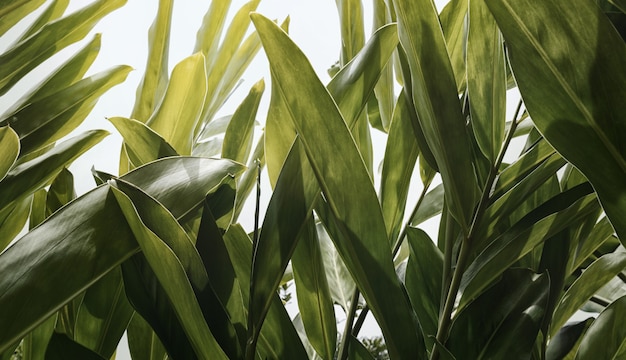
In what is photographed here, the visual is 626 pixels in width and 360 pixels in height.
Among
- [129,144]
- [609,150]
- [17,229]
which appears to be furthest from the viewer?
[17,229]

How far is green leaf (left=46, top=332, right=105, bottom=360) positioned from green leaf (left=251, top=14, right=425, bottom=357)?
0.41 feet

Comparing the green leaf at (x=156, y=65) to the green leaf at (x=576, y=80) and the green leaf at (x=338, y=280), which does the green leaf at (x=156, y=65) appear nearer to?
the green leaf at (x=338, y=280)

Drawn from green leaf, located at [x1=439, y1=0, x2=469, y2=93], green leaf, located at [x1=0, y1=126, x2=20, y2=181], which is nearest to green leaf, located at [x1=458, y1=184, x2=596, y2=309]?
green leaf, located at [x1=439, y1=0, x2=469, y2=93]

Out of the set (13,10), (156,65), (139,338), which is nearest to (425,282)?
(139,338)

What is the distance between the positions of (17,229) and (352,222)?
31 cm

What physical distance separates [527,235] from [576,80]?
10 centimetres

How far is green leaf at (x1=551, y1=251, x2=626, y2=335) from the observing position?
367mm

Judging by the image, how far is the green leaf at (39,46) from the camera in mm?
474

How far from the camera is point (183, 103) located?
38 centimetres

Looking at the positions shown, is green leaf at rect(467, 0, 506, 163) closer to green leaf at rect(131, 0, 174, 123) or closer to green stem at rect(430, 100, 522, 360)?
green stem at rect(430, 100, 522, 360)

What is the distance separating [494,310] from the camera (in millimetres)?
312

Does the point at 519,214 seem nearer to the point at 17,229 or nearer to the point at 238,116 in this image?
the point at 238,116

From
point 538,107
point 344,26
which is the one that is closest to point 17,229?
point 344,26

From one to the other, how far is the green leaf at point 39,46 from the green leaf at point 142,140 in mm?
197
